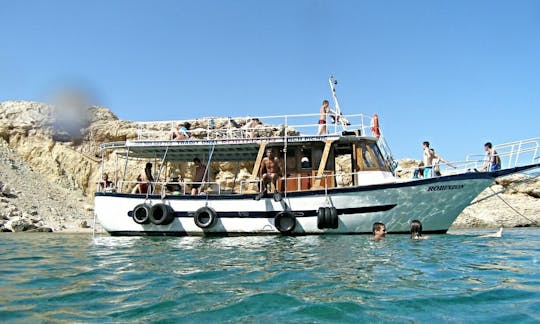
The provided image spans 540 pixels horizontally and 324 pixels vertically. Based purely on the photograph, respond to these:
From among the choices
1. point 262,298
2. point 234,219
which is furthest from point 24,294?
point 234,219

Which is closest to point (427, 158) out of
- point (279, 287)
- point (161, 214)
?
point (161, 214)

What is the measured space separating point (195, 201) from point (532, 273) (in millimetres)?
10612

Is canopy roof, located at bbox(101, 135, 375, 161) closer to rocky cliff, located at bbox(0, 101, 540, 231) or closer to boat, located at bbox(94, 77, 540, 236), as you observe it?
boat, located at bbox(94, 77, 540, 236)

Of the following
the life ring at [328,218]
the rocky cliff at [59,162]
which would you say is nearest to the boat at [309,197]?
the life ring at [328,218]

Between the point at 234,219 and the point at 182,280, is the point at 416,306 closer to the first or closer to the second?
the point at 182,280

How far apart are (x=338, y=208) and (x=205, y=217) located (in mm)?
4365

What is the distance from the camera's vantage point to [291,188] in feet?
49.7

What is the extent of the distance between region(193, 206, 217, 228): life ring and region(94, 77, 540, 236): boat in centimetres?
3

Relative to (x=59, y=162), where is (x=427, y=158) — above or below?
below

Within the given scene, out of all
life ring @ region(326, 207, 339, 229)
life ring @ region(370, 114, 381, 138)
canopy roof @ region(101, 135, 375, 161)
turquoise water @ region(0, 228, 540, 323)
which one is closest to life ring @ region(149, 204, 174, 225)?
canopy roof @ region(101, 135, 375, 161)

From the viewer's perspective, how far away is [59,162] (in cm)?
3538

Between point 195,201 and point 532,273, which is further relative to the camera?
point 195,201

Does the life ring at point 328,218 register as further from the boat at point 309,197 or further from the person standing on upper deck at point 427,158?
the person standing on upper deck at point 427,158

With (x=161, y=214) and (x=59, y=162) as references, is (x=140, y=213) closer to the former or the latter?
(x=161, y=214)
